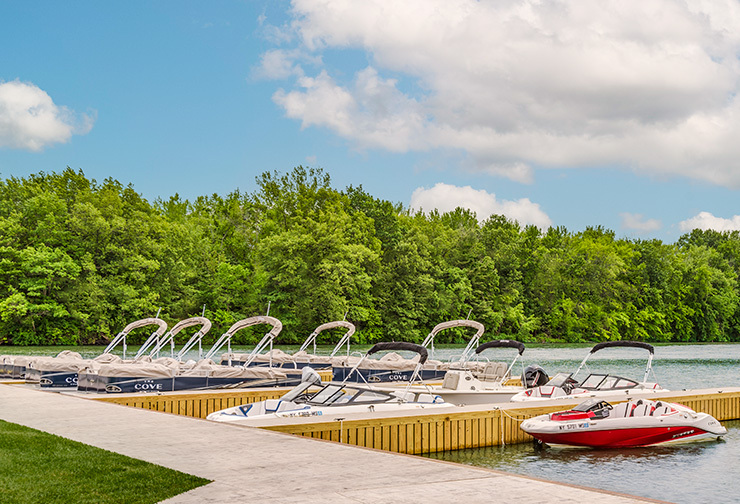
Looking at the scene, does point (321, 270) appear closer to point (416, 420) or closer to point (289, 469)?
point (416, 420)

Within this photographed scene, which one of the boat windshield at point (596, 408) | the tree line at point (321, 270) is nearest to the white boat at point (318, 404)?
the boat windshield at point (596, 408)

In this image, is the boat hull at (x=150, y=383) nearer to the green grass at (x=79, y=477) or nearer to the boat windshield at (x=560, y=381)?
the boat windshield at (x=560, y=381)

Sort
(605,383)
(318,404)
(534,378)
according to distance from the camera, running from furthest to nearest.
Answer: (534,378), (605,383), (318,404)

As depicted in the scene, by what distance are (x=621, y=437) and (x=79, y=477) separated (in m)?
14.1

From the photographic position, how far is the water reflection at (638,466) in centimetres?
1476

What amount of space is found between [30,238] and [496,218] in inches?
2109

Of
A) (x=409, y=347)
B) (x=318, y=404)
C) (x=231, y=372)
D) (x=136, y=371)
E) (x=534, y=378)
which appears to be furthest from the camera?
(x=534, y=378)

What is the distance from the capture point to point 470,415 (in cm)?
1762

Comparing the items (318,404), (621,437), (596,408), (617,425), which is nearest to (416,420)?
(318,404)

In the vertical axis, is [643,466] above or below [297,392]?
below

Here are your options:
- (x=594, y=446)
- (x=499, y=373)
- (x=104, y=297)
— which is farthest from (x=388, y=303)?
(x=594, y=446)

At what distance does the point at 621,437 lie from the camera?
1862 centimetres

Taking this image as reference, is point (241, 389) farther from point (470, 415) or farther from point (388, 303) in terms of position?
point (388, 303)

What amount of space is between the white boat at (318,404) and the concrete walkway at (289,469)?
2.66 meters
